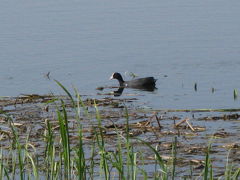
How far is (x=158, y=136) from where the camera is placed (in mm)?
11641

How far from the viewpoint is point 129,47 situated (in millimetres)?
22109

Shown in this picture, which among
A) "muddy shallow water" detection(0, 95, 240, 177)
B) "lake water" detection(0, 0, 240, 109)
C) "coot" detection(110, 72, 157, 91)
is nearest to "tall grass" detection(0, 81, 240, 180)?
"muddy shallow water" detection(0, 95, 240, 177)

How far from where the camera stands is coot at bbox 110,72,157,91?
58.2 feet

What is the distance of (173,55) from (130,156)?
46.8ft

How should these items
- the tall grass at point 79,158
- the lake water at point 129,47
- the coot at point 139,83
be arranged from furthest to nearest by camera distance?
the coot at point 139,83 < the lake water at point 129,47 < the tall grass at point 79,158

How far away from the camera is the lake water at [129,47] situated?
57.6 feet

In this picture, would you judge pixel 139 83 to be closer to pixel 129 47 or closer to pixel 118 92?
pixel 118 92

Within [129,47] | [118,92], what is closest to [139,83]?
[118,92]

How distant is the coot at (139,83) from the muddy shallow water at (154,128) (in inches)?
90.8

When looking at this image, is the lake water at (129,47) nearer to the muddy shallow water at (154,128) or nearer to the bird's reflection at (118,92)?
the bird's reflection at (118,92)

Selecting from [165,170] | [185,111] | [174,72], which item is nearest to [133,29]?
[174,72]

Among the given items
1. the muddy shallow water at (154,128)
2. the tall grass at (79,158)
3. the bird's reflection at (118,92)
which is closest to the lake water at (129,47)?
the bird's reflection at (118,92)

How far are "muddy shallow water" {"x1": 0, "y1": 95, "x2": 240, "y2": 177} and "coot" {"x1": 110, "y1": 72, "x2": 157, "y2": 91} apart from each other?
2.31m

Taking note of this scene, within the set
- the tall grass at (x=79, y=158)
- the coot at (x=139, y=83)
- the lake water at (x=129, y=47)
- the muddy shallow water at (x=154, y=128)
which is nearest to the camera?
the tall grass at (x=79, y=158)
